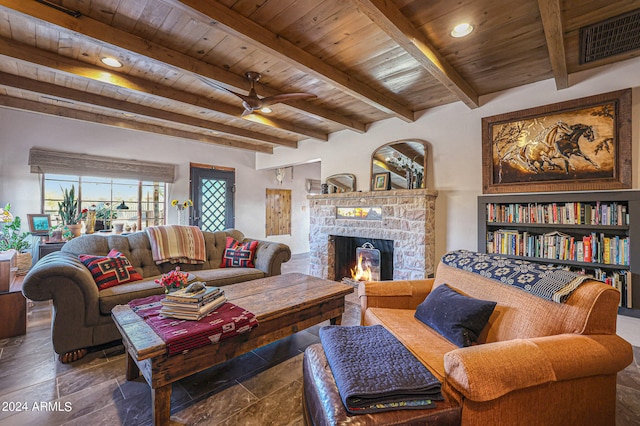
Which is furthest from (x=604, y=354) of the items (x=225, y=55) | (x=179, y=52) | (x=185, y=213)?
(x=185, y=213)

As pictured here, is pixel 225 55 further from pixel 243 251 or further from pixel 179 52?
pixel 243 251

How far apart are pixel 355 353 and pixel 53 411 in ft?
5.75

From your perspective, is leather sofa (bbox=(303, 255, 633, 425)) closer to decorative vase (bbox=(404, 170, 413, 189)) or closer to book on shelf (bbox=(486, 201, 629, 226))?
book on shelf (bbox=(486, 201, 629, 226))

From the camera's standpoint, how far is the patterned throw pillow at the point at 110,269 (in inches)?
100

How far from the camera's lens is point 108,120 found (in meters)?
4.26

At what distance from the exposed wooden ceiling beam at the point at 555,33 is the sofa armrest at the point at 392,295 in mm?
1929

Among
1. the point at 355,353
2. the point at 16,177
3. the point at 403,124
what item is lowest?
the point at 355,353

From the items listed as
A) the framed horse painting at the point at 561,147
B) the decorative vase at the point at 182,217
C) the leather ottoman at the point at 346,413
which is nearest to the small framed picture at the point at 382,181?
the framed horse painting at the point at 561,147

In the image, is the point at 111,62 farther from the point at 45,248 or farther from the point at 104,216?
the point at 104,216

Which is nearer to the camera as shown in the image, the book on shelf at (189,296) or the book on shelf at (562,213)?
the book on shelf at (189,296)

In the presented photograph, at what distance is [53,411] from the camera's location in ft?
5.34

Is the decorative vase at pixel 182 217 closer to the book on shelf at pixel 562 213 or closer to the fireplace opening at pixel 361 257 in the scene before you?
the fireplace opening at pixel 361 257

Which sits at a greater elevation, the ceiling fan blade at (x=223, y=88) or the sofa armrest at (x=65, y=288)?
the ceiling fan blade at (x=223, y=88)

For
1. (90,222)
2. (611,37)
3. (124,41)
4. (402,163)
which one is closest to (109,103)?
(124,41)
